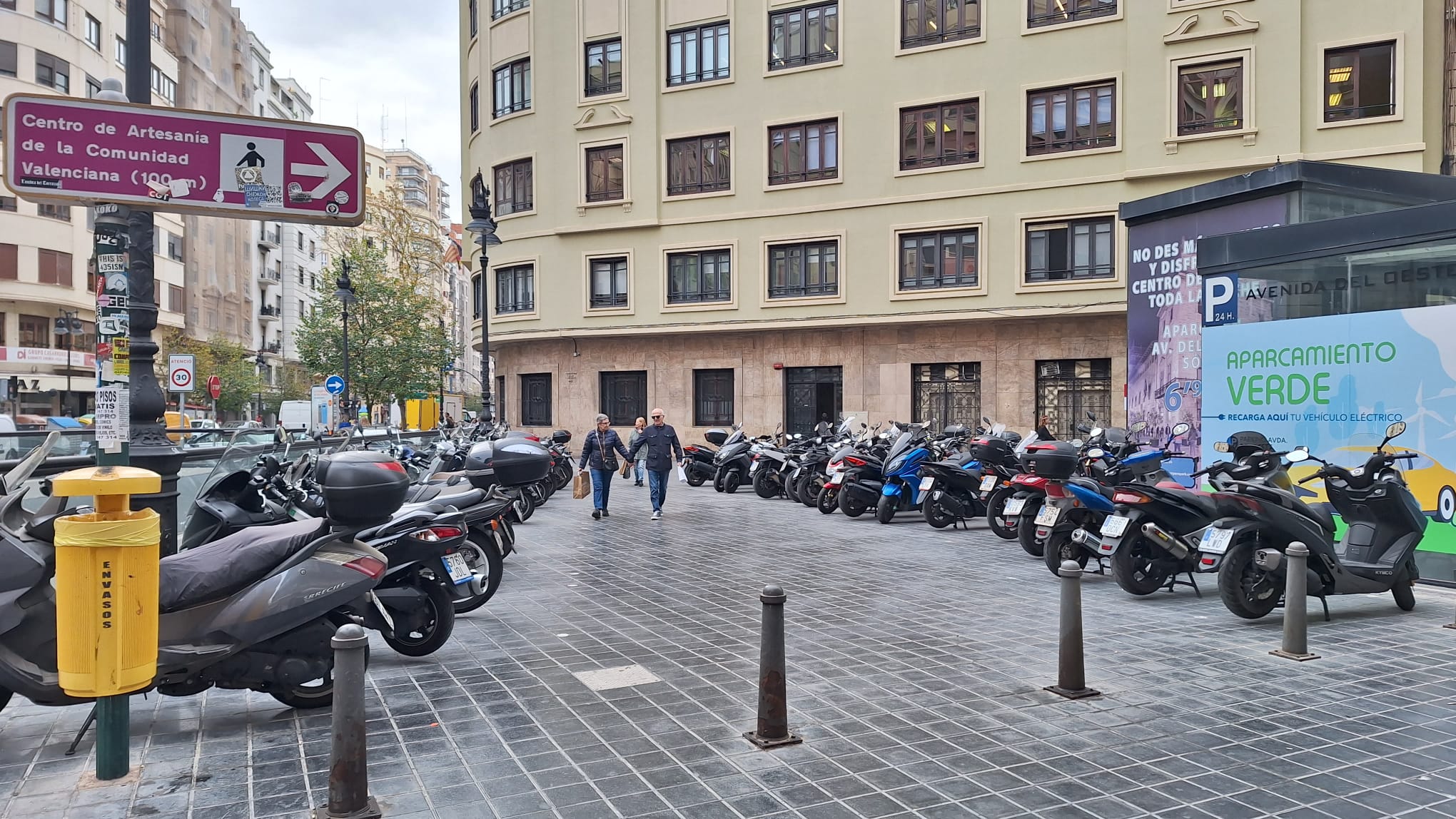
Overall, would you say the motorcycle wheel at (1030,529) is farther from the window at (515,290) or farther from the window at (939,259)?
the window at (515,290)

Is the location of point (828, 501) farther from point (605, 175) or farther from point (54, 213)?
point (54, 213)

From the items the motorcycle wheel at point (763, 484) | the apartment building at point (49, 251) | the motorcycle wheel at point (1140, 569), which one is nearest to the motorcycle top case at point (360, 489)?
the motorcycle wheel at point (1140, 569)

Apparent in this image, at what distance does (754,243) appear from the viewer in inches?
1154

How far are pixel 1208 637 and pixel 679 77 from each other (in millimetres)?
27045

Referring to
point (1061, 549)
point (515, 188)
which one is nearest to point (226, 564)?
point (1061, 549)

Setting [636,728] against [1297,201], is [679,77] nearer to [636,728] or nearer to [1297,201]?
[1297,201]

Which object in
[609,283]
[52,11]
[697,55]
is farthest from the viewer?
[52,11]

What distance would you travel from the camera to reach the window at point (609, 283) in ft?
102

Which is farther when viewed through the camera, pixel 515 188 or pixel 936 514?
pixel 515 188

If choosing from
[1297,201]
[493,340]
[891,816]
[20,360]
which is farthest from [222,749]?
[20,360]

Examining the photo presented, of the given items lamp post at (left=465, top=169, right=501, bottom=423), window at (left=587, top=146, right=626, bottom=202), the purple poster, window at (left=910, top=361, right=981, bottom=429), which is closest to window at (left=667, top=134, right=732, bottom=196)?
window at (left=587, top=146, right=626, bottom=202)

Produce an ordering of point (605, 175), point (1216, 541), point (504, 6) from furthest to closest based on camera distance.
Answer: point (504, 6), point (605, 175), point (1216, 541)

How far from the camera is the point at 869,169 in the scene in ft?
91.0

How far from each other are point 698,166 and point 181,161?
2568cm
